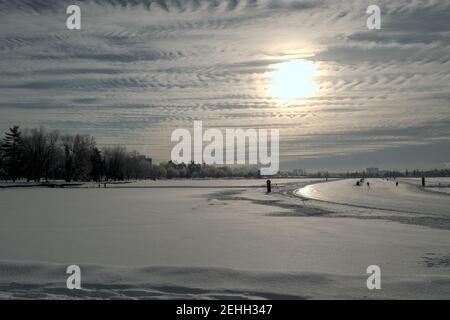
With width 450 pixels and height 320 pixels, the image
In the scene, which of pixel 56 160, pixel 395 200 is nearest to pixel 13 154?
pixel 56 160

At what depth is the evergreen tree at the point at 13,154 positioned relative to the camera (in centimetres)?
8656

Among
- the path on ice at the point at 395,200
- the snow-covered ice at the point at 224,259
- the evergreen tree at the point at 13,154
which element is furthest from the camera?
the evergreen tree at the point at 13,154

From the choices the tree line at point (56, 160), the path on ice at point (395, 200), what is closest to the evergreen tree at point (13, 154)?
the tree line at point (56, 160)

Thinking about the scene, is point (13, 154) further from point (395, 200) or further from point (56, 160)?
point (395, 200)

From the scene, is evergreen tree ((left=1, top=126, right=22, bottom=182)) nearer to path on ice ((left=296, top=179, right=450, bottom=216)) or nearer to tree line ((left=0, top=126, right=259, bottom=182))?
tree line ((left=0, top=126, right=259, bottom=182))

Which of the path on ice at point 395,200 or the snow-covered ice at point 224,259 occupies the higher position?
the snow-covered ice at point 224,259

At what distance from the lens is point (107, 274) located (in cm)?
786

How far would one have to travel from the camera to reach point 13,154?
86938 mm

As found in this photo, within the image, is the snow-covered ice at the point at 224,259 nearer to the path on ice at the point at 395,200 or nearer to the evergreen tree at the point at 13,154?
the path on ice at the point at 395,200

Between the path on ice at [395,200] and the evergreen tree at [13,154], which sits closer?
the path on ice at [395,200]

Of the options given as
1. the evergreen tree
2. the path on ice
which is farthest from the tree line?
the path on ice

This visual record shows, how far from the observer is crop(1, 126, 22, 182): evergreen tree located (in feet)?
284

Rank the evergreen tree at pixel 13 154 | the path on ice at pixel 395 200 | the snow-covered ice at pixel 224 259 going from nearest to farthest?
the snow-covered ice at pixel 224 259 < the path on ice at pixel 395 200 < the evergreen tree at pixel 13 154

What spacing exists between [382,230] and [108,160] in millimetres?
115181
